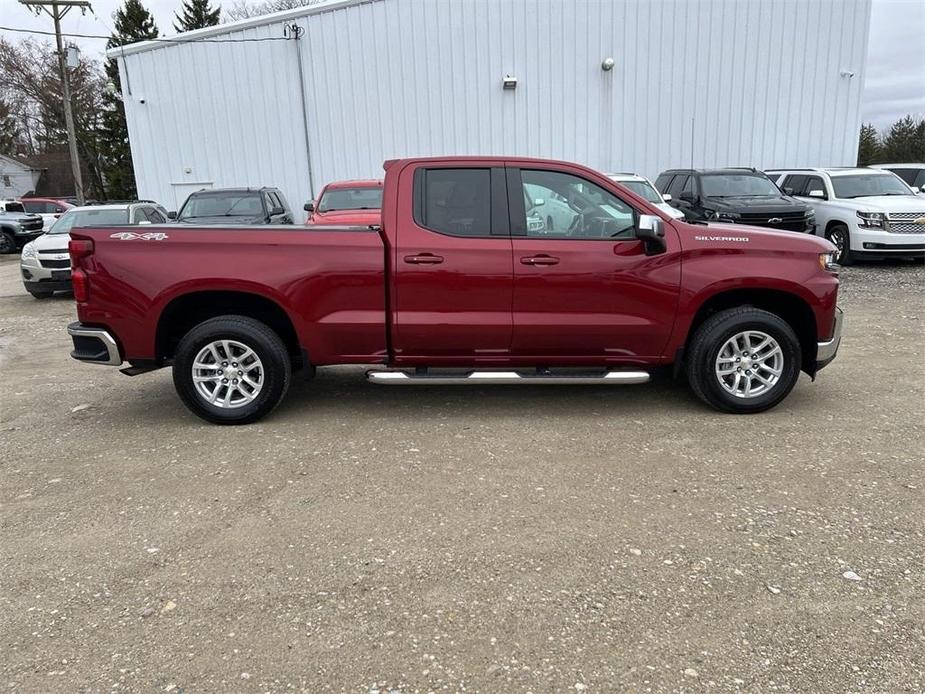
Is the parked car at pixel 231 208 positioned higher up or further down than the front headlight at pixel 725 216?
higher up

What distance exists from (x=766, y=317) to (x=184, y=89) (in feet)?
58.2

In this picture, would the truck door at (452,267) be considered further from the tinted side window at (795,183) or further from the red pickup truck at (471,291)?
the tinted side window at (795,183)

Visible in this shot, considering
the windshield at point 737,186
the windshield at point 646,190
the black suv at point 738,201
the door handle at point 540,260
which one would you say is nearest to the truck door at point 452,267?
the door handle at point 540,260

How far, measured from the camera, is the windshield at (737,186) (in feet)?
43.9

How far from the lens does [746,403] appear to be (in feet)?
16.6

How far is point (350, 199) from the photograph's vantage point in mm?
11688

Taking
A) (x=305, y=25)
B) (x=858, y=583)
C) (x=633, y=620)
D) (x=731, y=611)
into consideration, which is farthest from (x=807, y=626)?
(x=305, y=25)

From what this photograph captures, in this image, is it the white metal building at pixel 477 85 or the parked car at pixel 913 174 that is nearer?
the parked car at pixel 913 174

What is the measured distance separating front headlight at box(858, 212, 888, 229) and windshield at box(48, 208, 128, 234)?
13100 mm

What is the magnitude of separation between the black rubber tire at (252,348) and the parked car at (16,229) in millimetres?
20107

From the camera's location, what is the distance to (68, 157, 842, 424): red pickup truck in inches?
190

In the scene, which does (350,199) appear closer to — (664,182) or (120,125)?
(664,182)

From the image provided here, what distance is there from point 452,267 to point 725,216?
9.17 m

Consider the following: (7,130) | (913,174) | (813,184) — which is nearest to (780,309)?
(813,184)
